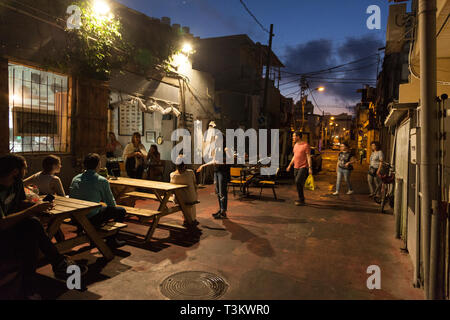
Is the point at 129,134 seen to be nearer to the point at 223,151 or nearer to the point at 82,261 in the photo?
the point at 223,151

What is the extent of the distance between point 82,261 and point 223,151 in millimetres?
4127

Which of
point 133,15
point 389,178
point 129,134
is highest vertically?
point 133,15

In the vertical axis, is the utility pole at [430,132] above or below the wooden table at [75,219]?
above

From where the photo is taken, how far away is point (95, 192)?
4.70m

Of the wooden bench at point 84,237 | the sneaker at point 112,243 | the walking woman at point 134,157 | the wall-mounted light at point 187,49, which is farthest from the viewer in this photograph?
the wall-mounted light at point 187,49

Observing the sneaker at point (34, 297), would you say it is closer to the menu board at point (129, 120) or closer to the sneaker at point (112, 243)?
the sneaker at point (112, 243)

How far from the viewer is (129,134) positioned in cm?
1273

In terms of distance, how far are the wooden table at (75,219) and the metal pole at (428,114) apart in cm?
416

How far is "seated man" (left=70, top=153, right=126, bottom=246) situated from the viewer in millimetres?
4664

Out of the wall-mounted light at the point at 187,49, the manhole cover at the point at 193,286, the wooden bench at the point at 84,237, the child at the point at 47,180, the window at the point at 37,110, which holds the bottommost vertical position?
the manhole cover at the point at 193,286

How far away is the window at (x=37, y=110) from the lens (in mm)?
6578

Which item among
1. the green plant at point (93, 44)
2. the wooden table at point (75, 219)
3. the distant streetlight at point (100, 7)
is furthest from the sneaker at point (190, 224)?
the distant streetlight at point (100, 7)

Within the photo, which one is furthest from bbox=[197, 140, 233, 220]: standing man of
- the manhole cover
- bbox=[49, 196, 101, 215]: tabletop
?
bbox=[49, 196, 101, 215]: tabletop
